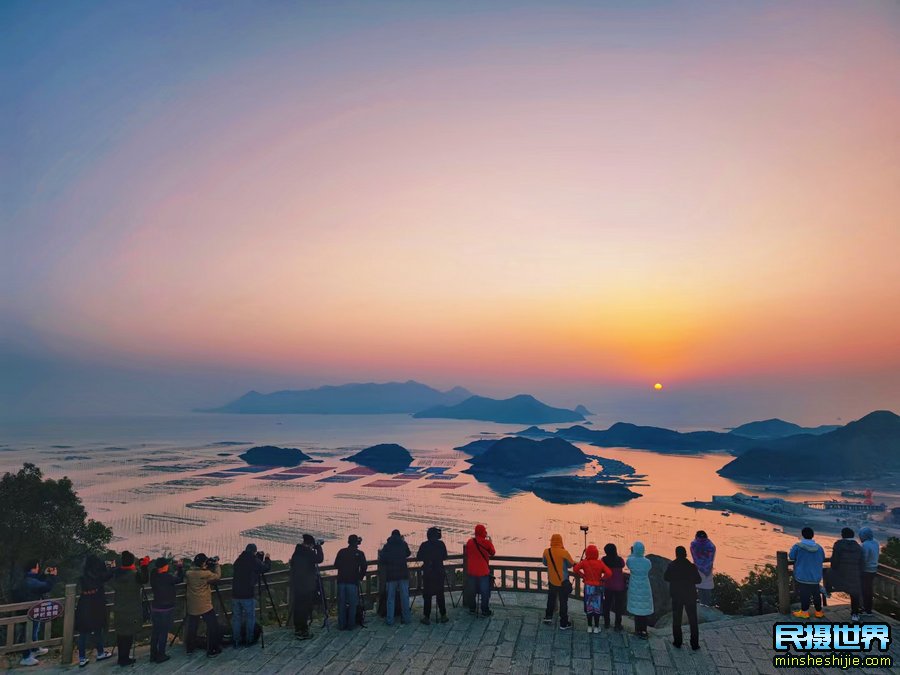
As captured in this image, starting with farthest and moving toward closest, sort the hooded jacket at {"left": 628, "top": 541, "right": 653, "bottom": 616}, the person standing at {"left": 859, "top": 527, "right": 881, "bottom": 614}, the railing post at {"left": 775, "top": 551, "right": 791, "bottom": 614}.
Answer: the railing post at {"left": 775, "top": 551, "right": 791, "bottom": 614}, the person standing at {"left": 859, "top": 527, "right": 881, "bottom": 614}, the hooded jacket at {"left": 628, "top": 541, "right": 653, "bottom": 616}

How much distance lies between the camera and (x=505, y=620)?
11859 millimetres

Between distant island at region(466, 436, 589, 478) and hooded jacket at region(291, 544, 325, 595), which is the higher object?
hooded jacket at region(291, 544, 325, 595)

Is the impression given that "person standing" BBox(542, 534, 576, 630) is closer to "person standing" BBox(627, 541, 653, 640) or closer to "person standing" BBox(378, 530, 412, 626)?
"person standing" BBox(627, 541, 653, 640)

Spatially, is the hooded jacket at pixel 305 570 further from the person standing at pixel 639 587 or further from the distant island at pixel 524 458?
the distant island at pixel 524 458

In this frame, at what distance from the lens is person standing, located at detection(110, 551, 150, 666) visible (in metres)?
10.0

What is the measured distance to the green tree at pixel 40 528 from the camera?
36188 mm

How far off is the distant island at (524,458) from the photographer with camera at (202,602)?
468 feet

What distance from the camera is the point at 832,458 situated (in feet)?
549

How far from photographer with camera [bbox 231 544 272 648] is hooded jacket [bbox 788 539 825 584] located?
11545 millimetres

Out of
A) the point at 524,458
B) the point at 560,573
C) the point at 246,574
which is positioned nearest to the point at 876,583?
the point at 560,573

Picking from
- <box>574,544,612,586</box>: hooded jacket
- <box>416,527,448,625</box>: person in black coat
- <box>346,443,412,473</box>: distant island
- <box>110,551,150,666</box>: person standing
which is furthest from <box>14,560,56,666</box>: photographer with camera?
<box>346,443,412,473</box>: distant island

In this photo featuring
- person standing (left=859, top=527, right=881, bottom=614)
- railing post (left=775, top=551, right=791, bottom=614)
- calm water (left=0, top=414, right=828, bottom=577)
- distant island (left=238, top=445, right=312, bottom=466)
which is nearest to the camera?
person standing (left=859, top=527, right=881, bottom=614)

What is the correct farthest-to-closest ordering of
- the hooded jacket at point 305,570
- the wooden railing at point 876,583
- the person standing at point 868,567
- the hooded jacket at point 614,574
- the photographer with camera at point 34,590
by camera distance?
the wooden railing at point 876,583 < the person standing at point 868,567 < the hooded jacket at point 305,570 < the hooded jacket at point 614,574 < the photographer with camera at point 34,590

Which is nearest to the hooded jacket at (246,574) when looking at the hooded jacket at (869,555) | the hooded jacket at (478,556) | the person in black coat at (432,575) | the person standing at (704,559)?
the person in black coat at (432,575)
